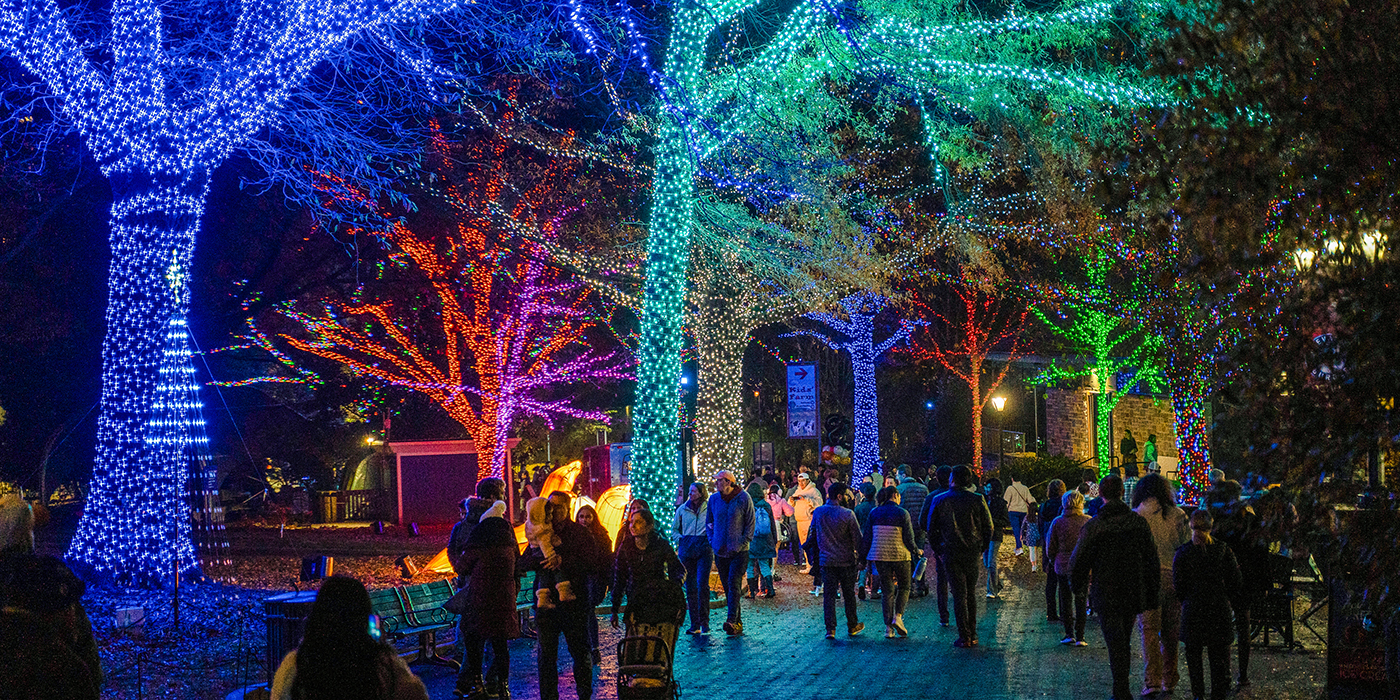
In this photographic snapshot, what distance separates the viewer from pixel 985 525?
12.3 m

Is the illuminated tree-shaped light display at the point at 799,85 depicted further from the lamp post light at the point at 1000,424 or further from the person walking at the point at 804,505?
the lamp post light at the point at 1000,424

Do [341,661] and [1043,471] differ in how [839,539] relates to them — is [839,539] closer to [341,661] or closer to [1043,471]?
[341,661]

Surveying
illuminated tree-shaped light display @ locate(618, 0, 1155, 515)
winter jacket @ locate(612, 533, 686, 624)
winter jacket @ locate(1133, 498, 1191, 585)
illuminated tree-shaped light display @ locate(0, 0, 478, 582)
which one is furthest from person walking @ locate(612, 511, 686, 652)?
illuminated tree-shaped light display @ locate(0, 0, 478, 582)

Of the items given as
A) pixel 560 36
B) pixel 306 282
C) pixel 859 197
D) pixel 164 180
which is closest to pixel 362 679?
pixel 164 180

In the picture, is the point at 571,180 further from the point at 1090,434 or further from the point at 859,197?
the point at 1090,434

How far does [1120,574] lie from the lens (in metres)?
8.79

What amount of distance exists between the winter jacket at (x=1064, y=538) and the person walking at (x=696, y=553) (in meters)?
3.85

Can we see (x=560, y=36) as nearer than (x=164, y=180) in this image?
No

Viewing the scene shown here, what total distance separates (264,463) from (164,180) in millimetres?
24555

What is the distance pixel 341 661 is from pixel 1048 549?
33.0ft

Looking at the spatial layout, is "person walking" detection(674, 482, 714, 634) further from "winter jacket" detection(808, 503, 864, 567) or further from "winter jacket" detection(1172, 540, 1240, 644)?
"winter jacket" detection(1172, 540, 1240, 644)

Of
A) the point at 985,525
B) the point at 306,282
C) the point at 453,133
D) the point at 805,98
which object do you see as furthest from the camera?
the point at 306,282

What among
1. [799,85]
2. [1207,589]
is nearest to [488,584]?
[1207,589]

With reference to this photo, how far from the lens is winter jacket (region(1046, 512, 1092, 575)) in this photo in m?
12.2
